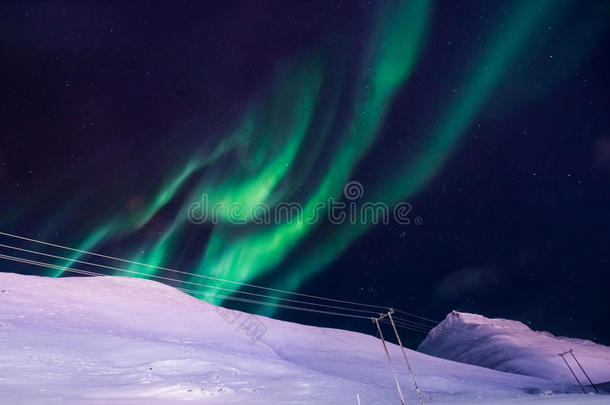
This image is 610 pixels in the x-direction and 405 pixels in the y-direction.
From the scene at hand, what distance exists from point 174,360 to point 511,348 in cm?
13051

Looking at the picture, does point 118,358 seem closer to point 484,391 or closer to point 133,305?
point 133,305

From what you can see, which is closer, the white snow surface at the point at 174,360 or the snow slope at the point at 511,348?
the white snow surface at the point at 174,360

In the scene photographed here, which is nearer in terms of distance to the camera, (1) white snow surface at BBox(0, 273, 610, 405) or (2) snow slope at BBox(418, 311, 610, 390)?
(1) white snow surface at BBox(0, 273, 610, 405)

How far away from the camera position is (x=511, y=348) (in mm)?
123250

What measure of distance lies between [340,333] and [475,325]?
450 feet

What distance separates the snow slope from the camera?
90.1 metres

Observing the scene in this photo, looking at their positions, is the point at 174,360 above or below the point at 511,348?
below

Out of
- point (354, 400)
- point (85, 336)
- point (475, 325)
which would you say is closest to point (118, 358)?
point (85, 336)

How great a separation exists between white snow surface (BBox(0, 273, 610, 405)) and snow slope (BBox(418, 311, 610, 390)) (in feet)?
208

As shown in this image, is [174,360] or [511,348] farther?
[511,348]

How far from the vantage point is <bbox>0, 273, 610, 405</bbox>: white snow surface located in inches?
704

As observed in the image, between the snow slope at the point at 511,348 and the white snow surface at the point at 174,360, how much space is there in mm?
63448

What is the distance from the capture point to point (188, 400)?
17.3 metres

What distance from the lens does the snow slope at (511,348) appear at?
296ft
